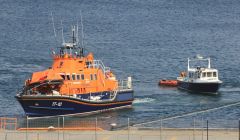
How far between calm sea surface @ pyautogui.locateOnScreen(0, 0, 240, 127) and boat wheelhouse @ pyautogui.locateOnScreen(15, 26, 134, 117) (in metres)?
1.56

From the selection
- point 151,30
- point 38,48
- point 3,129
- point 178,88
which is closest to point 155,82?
point 178,88

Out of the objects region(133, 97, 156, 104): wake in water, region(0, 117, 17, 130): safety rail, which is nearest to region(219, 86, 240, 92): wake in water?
region(133, 97, 156, 104): wake in water

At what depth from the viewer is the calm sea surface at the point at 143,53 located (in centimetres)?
9331

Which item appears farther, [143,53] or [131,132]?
[143,53]

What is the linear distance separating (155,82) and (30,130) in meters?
43.9

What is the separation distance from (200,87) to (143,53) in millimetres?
35326

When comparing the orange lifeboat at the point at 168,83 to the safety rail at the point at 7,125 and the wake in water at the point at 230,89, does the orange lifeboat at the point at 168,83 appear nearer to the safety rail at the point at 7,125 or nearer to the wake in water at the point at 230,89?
the wake in water at the point at 230,89

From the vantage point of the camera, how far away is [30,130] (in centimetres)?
6650

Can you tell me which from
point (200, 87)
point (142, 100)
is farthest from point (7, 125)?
point (200, 87)

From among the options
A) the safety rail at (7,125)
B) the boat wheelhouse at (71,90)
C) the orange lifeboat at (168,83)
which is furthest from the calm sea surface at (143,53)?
the safety rail at (7,125)

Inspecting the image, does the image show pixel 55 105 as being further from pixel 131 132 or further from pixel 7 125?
pixel 131 132

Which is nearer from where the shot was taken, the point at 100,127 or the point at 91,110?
the point at 100,127

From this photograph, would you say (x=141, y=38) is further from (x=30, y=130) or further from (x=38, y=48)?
(x=30, y=130)

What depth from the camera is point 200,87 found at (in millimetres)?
102625
